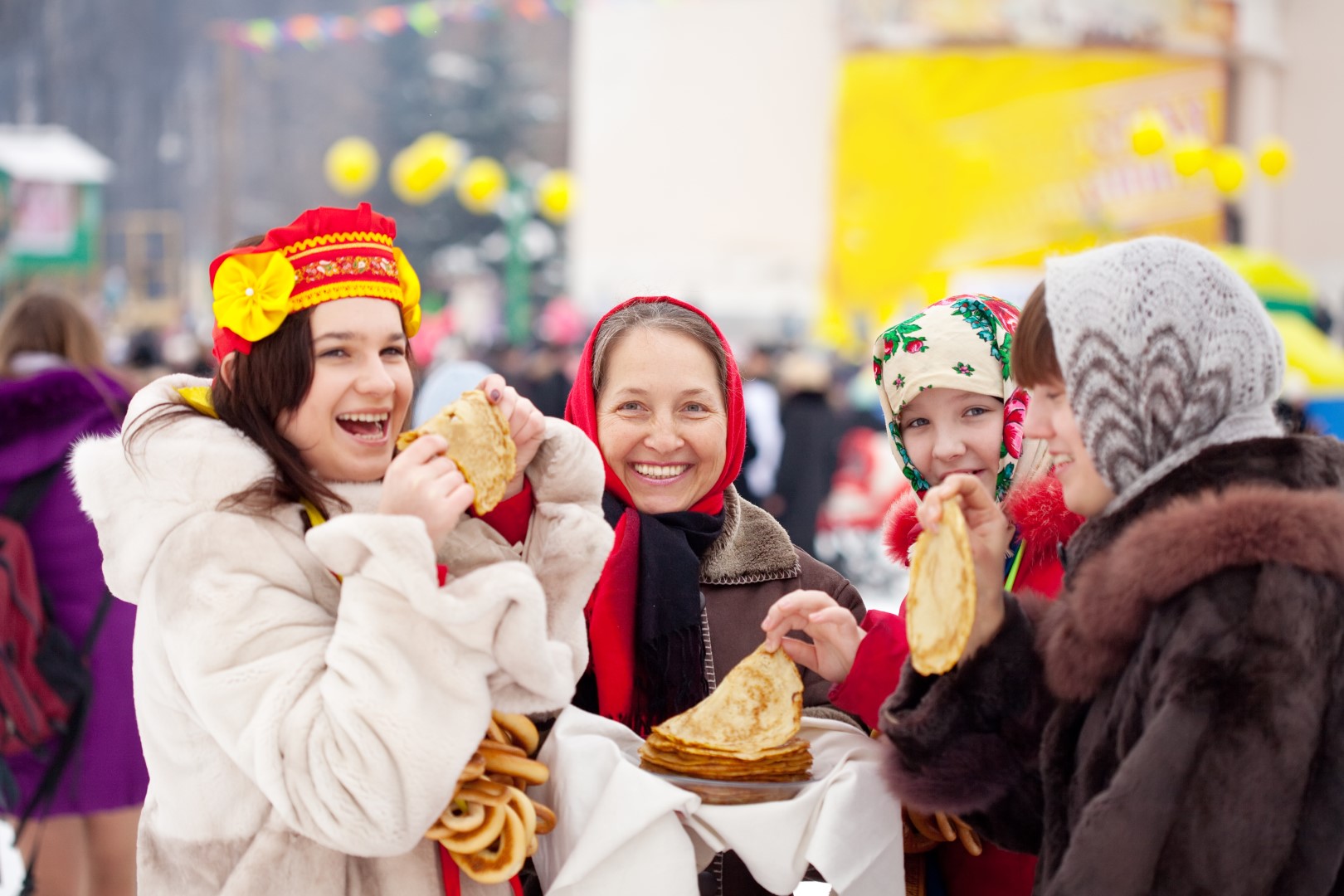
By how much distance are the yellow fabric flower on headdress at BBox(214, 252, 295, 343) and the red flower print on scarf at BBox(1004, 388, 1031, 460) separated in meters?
1.19

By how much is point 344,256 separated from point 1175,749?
1227 mm

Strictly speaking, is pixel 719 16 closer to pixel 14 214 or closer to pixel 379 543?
pixel 14 214

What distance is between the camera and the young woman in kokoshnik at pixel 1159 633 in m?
1.36

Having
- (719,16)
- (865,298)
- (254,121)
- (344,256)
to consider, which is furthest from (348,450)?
A: (254,121)

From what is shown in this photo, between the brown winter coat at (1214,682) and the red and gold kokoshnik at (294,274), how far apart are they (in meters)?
1.04

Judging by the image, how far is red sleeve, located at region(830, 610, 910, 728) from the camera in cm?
188

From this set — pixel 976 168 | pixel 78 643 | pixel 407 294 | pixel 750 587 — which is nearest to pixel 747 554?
pixel 750 587

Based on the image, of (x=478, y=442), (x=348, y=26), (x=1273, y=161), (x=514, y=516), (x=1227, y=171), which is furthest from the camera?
(x=348, y=26)

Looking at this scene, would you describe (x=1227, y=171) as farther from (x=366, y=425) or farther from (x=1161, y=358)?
(x=366, y=425)

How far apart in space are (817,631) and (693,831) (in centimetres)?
34

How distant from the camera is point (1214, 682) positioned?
1.37 meters

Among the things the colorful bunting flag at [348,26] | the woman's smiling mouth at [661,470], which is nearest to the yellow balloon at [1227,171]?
the colorful bunting flag at [348,26]

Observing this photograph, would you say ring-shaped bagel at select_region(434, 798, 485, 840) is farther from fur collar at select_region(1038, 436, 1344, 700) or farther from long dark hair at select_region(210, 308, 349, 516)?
fur collar at select_region(1038, 436, 1344, 700)

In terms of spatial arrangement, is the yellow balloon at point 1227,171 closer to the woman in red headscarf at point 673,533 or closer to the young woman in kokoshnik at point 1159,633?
the woman in red headscarf at point 673,533
